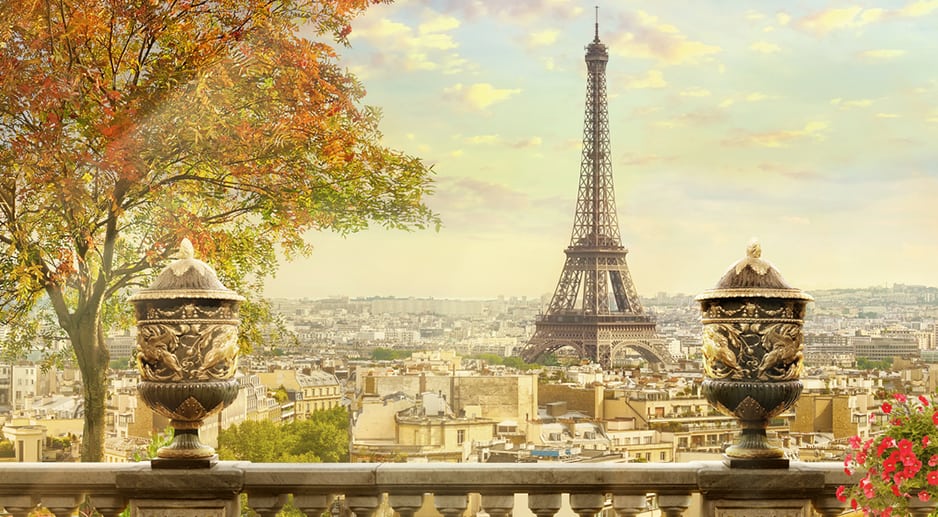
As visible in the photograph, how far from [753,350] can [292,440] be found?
7697mm

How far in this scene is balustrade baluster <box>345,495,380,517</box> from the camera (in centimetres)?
360

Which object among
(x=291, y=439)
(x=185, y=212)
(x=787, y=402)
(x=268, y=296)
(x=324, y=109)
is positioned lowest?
(x=291, y=439)

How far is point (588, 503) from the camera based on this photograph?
3.59 metres

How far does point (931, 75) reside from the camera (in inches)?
560

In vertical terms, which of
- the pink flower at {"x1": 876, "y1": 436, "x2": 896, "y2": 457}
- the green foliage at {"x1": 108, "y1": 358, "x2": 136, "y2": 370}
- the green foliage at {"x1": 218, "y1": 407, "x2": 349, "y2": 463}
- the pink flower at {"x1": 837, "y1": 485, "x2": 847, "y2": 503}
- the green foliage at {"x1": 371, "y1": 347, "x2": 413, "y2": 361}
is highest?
the green foliage at {"x1": 371, "y1": 347, "x2": 413, "y2": 361}

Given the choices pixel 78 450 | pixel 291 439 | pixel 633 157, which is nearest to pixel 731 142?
pixel 633 157

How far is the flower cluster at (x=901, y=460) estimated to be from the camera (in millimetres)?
3061

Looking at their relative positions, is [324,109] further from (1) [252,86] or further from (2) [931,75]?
(2) [931,75]

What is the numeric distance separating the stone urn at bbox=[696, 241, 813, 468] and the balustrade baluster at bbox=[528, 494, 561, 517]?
2.11 ft

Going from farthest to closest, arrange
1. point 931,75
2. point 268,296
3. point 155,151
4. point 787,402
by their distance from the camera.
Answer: point 931,75 < point 268,296 < point 155,151 < point 787,402

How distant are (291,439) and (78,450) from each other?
2602 millimetres

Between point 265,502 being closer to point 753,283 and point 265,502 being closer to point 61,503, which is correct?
point 61,503

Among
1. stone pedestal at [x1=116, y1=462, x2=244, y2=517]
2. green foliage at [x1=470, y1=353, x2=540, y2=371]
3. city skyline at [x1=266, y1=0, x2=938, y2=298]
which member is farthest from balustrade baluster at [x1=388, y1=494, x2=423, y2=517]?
green foliage at [x1=470, y1=353, x2=540, y2=371]

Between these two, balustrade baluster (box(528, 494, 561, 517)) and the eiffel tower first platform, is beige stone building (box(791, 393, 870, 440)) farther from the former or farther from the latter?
the eiffel tower first platform
